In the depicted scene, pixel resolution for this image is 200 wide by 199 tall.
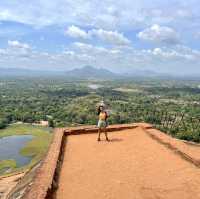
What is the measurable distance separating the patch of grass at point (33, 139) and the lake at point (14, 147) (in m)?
1.00

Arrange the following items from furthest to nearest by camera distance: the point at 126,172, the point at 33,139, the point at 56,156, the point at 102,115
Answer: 1. the point at 33,139
2. the point at 102,115
3. the point at 56,156
4. the point at 126,172

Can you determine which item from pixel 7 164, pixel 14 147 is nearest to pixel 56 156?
pixel 7 164

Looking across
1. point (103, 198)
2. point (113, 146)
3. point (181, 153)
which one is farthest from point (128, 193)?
point (113, 146)

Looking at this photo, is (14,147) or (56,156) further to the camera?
(14,147)

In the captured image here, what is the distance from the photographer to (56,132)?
15.0 metres

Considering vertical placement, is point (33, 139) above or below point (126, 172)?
below

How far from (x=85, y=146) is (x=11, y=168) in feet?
102

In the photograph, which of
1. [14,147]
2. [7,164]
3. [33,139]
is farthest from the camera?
[33,139]

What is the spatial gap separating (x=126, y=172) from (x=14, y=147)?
1957 inches

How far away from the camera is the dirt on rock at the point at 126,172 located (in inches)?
323

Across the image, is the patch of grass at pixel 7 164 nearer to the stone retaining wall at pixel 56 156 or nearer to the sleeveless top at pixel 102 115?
the stone retaining wall at pixel 56 156

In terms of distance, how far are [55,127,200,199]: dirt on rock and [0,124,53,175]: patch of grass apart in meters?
31.5

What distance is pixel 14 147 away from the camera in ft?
185

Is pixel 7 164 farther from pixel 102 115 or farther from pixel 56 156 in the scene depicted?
pixel 56 156
